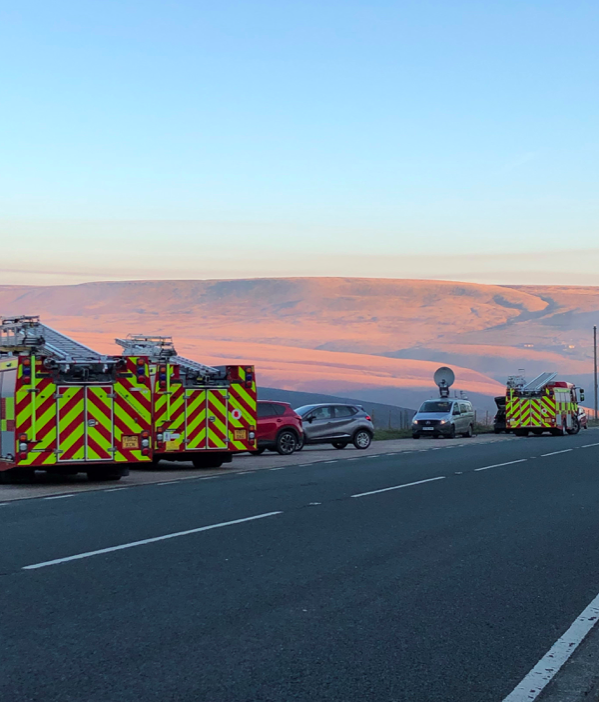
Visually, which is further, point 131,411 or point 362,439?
point 362,439

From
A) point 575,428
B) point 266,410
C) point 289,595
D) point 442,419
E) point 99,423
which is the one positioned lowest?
point 575,428

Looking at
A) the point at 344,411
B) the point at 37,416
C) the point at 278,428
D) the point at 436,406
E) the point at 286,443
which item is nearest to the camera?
the point at 37,416

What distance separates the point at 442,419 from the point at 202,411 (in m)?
20.8

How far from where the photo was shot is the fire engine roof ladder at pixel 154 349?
916 inches

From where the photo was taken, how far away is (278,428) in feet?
94.0

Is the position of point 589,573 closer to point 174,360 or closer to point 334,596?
point 334,596

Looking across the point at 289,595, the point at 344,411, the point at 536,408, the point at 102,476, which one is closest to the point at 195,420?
the point at 102,476

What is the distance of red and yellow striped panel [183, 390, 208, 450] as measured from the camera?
21.5 meters

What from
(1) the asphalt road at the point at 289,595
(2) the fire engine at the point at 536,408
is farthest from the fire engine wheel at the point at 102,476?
(2) the fire engine at the point at 536,408

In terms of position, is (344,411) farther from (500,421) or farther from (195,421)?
(500,421)

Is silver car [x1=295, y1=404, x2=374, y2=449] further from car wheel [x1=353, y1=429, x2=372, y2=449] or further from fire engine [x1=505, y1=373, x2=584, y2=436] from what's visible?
fire engine [x1=505, y1=373, x2=584, y2=436]

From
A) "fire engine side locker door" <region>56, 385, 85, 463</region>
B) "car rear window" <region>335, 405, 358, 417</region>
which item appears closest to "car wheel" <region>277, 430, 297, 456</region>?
"car rear window" <region>335, 405, 358, 417</region>

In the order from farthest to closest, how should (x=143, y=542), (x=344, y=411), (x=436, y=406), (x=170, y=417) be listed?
(x=436, y=406) → (x=344, y=411) → (x=170, y=417) → (x=143, y=542)

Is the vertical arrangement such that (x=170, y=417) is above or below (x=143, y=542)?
above
